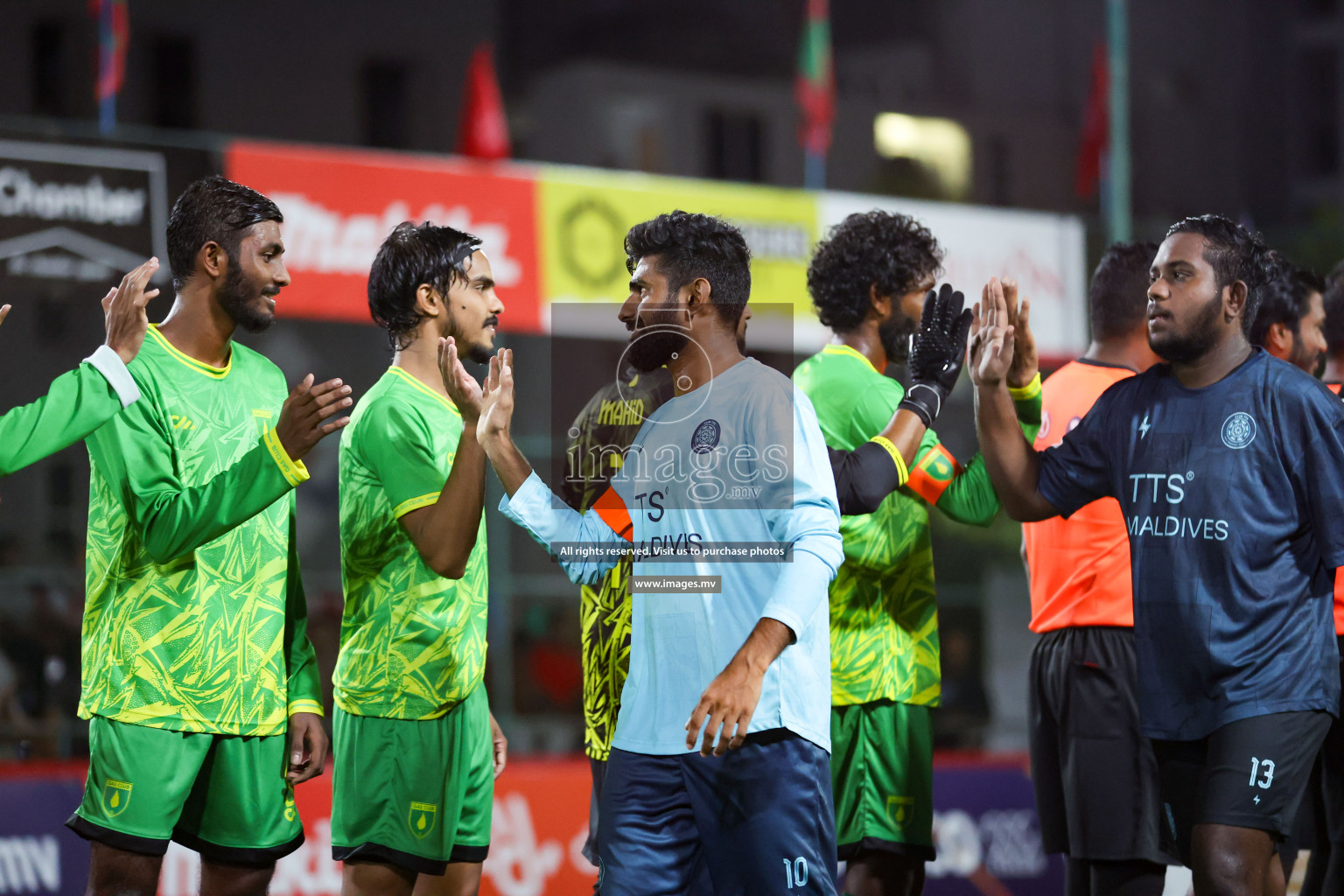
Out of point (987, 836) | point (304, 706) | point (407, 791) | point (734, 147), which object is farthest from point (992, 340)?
point (734, 147)

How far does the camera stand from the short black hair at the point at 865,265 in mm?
4672

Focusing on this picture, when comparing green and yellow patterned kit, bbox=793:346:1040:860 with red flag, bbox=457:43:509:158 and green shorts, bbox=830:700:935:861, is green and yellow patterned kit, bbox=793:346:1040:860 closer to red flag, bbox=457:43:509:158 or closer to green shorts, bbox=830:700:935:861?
green shorts, bbox=830:700:935:861

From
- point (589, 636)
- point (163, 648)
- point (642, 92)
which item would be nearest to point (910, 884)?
point (589, 636)

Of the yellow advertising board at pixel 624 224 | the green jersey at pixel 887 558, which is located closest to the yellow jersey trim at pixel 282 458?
the green jersey at pixel 887 558

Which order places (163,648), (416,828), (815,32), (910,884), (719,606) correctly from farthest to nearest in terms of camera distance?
(815,32)
(910,884)
(416,828)
(163,648)
(719,606)

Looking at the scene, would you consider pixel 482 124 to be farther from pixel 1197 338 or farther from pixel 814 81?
pixel 1197 338

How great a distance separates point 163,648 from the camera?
357cm

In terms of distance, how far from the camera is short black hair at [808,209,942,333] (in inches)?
184

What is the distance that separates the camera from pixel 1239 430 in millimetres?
3762

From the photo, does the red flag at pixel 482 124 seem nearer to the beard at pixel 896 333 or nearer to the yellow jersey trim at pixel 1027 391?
the beard at pixel 896 333

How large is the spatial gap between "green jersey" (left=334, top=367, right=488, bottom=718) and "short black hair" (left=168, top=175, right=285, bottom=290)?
1.82 feet

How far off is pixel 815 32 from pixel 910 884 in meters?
11.8

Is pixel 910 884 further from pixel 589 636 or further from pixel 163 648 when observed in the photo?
pixel 163 648

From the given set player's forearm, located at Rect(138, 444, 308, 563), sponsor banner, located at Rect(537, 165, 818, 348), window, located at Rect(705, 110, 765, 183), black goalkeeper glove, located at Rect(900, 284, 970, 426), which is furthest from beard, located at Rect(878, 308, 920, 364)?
window, located at Rect(705, 110, 765, 183)
